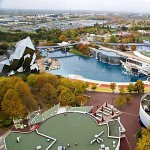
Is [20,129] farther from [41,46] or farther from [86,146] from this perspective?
[41,46]

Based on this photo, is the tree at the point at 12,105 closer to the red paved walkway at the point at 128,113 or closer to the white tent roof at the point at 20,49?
the red paved walkway at the point at 128,113

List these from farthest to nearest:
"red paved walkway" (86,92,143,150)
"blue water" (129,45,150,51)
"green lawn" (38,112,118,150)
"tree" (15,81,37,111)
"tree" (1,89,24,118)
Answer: "blue water" (129,45,150,51) < "tree" (15,81,37,111) < "tree" (1,89,24,118) < "red paved walkway" (86,92,143,150) < "green lawn" (38,112,118,150)

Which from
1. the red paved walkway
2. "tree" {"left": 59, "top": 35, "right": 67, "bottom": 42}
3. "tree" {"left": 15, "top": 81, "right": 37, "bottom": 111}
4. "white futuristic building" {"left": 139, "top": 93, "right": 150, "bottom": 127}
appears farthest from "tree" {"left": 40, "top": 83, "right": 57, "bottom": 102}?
"tree" {"left": 59, "top": 35, "right": 67, "bottom": 42}

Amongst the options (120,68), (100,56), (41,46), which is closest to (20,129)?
(120,68)

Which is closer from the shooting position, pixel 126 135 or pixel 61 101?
pixel 126 135

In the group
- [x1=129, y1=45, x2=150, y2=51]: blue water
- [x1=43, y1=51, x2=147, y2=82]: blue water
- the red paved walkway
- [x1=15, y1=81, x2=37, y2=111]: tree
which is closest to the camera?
the red paved walkway

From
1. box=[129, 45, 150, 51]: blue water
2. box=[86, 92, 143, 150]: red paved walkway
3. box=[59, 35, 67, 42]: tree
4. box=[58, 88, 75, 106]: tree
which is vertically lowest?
box=[86, 92, 143, 150]: red paved walkway

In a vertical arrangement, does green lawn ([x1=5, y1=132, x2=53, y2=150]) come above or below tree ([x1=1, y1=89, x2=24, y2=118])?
below

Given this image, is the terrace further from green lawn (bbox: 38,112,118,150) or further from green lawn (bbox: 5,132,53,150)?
green lawn (bbox: 5,132,53,150)
